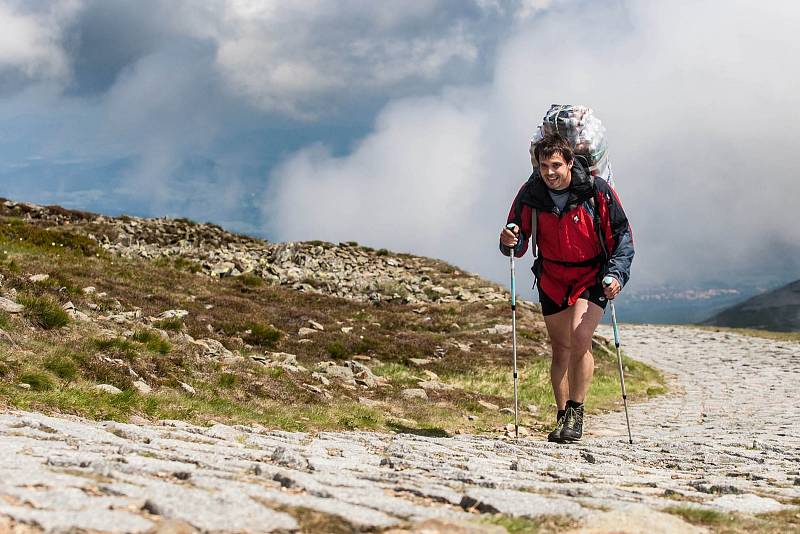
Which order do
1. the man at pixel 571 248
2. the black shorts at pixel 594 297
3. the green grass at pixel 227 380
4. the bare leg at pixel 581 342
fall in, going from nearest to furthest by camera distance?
the man at pixel 571 248, the bare leg at pixel 581 342, the black shorts at pixel 594 297, the green grass at pixel 227 380

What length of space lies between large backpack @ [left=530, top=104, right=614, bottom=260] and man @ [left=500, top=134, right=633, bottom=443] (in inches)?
4.8

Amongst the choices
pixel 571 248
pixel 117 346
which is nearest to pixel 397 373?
pixel 117 346

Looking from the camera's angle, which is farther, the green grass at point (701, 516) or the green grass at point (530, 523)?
the green grass at point (701, 516)

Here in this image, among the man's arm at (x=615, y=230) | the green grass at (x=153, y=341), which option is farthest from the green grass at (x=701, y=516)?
the green grass at (x=153, y=341)

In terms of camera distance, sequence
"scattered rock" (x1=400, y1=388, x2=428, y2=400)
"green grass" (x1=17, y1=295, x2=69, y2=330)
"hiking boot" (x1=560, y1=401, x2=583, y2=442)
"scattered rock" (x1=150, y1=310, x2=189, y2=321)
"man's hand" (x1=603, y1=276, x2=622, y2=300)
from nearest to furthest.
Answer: "man's hand" (x1=603, y1=276, x2=622, y2=300), "hiking boot" (x1=560, y1=401, x2=583, y2=442), "green grass" (x1=17, y1=295, x2=69, y2=330), "scattered rock" (x1=400, y1=388, x2=428, y2=400), "scattered rock" (x1=150, y1=310, x2=189, y2=321)

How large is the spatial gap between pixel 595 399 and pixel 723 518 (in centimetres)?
1334

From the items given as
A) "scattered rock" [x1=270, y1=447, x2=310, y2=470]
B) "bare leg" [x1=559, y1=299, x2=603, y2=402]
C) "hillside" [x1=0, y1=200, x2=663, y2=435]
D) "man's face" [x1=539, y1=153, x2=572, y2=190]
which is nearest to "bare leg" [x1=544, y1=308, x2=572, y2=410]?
"bare leg" [x1=559, y1=299, x2=603, y2=402]

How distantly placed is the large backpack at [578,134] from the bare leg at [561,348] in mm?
1014

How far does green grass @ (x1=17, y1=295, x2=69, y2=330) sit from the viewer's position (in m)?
11.7

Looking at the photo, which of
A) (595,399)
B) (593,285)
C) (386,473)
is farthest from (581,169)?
(595,399)

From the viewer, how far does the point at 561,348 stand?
9703 millimetres

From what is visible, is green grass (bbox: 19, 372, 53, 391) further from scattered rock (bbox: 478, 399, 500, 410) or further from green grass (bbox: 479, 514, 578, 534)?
scattered rock (bbox: 478, 399, 500, 410)

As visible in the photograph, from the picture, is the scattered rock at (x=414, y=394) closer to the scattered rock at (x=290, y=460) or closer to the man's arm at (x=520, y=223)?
the man's arm at (x=520, y=223)

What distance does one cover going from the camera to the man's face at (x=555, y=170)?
895 centimetres
